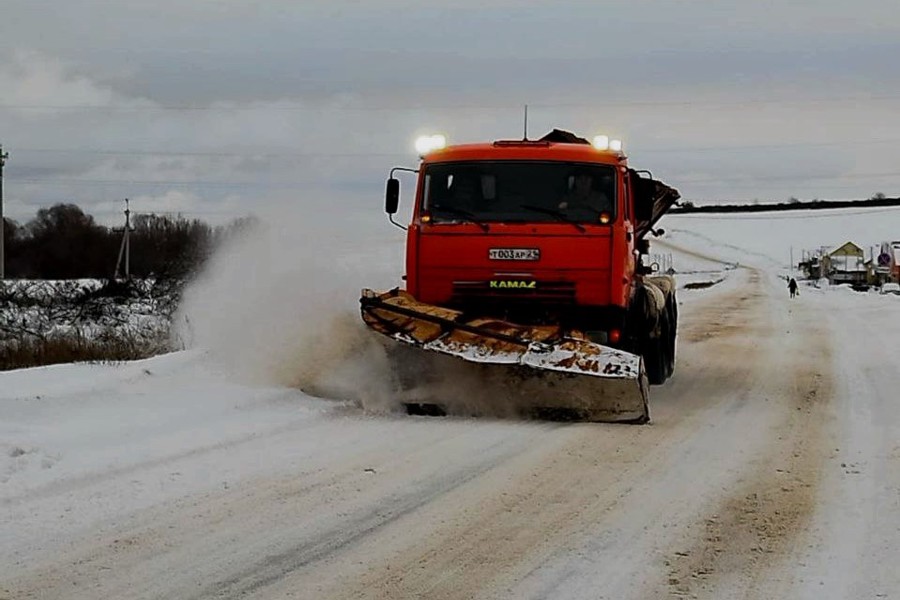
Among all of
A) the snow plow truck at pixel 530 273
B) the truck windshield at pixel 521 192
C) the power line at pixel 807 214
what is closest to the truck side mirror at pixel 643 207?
the snow plow truck at pixel 530 273

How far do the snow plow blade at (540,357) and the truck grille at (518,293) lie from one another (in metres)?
0.34

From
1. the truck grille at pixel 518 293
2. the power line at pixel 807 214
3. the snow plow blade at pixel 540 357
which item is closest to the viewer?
the snow plow blade at pixel 540 357

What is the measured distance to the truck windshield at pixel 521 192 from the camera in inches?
389

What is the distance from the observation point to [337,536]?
5.28m

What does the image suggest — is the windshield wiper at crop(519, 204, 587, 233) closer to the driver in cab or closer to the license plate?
the driver in cab

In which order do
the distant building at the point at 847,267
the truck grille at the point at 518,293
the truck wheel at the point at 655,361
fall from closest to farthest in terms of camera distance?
the truck grille at the point at 518,293, the truck wheel at the point at 655,361, the distant building at the point at 847,267

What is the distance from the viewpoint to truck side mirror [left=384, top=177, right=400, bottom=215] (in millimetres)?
10625

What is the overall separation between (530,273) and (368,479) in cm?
355

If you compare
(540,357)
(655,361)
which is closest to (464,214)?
(540,357)

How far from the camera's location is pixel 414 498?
241 inches

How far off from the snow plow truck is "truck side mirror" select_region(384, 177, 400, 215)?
1 centimetres

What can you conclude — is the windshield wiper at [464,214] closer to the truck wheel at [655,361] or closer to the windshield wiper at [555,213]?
the windshield wiper at [555,213]

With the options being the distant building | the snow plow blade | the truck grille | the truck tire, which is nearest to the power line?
the distant building

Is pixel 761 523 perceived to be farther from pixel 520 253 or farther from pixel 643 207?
pixel 643 207
